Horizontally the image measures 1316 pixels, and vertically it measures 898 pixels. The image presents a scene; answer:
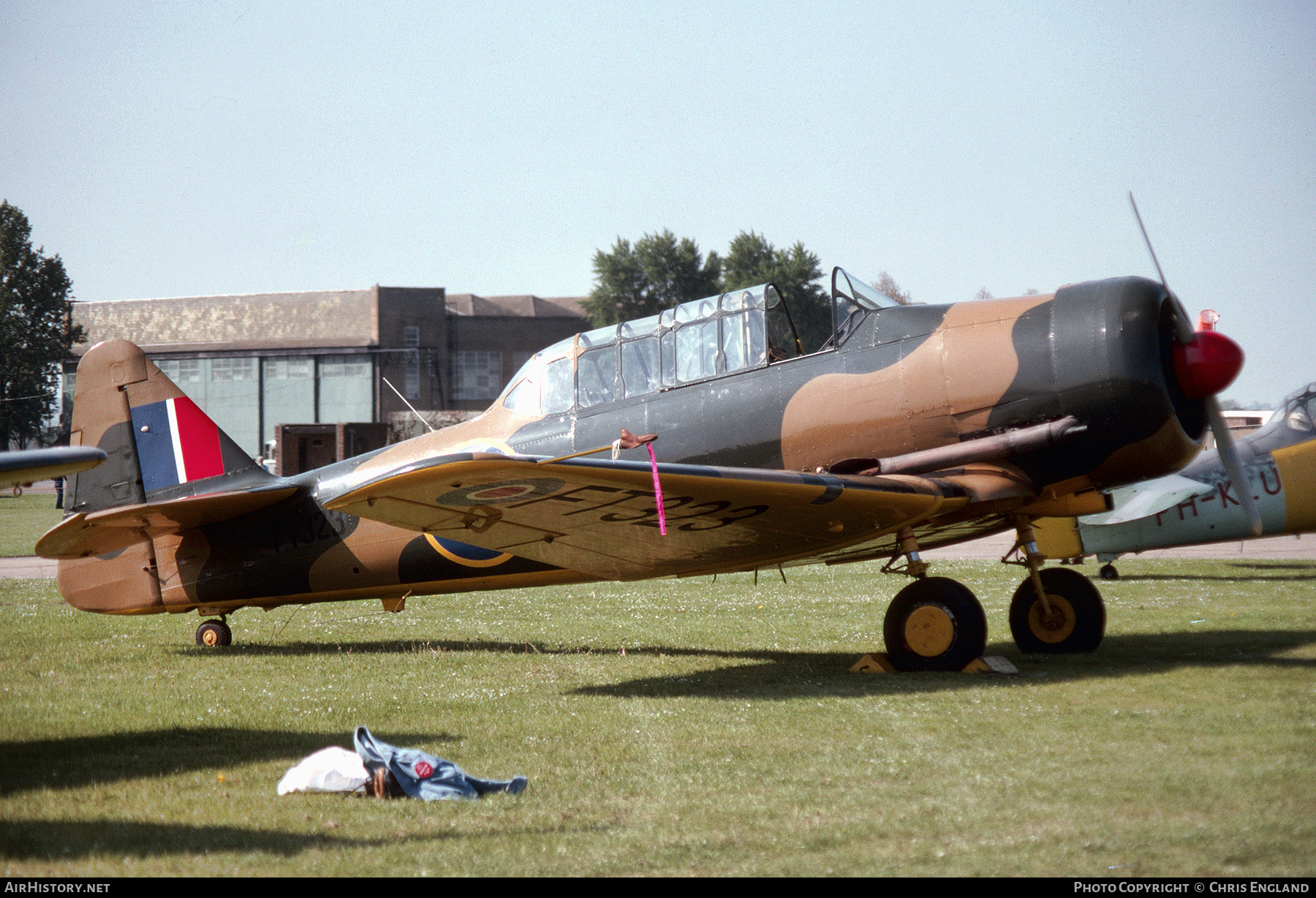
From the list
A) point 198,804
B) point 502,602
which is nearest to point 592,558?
point 198,804

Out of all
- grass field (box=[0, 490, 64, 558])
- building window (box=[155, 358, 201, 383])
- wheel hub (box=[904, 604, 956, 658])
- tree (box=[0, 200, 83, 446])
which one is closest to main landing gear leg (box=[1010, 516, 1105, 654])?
wheel hub (box=[904, 604, 956, 658])

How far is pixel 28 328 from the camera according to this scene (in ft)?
193

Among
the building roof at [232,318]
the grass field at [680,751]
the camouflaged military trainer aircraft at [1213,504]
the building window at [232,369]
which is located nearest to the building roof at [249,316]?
the building roof at [232,318]

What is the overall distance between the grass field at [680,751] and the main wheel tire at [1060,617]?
24 cm

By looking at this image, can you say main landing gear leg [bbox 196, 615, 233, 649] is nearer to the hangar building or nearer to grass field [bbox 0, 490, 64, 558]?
grass field [bbox 0, 490, 64, 558]

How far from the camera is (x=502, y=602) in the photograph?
43.1 ft

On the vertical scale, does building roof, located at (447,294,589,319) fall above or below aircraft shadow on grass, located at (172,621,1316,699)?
above

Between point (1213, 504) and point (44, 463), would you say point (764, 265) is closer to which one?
point (1213, 504)

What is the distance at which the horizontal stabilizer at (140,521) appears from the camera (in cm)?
746

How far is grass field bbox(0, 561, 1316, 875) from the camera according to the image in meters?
3.58

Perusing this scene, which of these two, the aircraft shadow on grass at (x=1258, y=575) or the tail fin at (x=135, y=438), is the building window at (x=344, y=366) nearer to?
the aircraft shadow on grass at (x=1258, y=575)

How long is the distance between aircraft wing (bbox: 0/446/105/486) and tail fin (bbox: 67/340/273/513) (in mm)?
4955

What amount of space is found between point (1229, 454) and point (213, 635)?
8838mm

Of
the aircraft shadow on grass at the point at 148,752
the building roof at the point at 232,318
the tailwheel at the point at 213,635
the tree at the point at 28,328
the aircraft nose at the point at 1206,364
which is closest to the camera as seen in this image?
the aircraft shadow on grass at the point at 148,752
